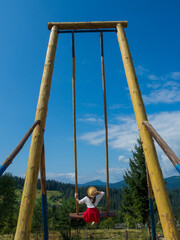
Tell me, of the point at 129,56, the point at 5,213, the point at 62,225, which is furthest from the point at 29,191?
the point at 62,225

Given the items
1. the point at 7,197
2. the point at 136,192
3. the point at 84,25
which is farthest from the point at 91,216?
the point at 7,197

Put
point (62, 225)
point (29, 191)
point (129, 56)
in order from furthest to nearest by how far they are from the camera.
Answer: point (62, 225) → point (129, 56) → point (29, 191)

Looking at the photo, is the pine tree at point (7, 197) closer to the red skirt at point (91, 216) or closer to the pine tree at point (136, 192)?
the pine tree at point (136, 192)

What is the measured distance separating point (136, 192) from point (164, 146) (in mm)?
18293

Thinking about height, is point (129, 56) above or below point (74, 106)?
above

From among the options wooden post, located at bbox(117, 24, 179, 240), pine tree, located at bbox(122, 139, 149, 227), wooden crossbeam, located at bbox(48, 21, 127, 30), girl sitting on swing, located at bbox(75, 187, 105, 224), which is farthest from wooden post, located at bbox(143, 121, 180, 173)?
pine tree, located at bbox(122, 139, 149, 227)

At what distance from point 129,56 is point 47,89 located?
78.2 inches

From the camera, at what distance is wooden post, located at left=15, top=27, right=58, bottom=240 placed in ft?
10.4

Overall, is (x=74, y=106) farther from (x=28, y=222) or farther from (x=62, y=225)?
(x=62, y=225)

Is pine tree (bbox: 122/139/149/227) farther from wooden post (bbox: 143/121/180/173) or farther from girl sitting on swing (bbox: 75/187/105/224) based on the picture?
wooden post (bbox: 143/121/180/173)

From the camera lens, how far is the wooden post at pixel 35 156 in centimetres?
318

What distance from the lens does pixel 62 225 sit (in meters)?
32.2

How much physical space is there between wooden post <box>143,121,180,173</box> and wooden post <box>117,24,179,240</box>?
0.13m

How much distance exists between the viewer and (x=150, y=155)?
377 centimetres
